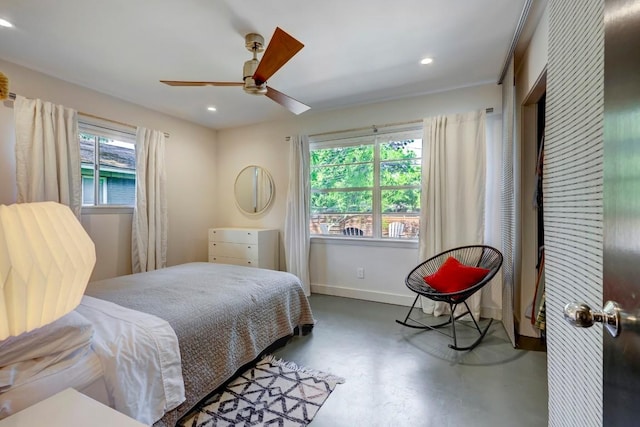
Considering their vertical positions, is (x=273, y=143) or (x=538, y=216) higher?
(x=273, y=143)

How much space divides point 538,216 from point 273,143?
3.27 meters

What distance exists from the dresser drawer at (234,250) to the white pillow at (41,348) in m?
2.57

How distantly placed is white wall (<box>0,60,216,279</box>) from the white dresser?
0.39 metres

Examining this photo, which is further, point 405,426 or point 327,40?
point 327,40

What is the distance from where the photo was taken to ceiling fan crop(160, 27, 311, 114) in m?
1.64

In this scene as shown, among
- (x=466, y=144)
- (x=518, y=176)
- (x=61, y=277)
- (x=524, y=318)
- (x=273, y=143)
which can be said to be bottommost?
(x=524, y=318)

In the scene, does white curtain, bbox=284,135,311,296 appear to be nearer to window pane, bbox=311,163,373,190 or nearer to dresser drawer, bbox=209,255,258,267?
window pane, bbox=311,163,373,190

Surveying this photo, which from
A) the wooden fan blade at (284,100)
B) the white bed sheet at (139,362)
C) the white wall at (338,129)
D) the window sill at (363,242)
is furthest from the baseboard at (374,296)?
the white bed sheet at (139,362)

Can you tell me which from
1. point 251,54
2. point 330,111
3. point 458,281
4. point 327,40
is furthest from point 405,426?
point 330,111

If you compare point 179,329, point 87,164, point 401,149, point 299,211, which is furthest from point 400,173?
point 87,164

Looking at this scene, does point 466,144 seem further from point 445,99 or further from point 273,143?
point 273,143

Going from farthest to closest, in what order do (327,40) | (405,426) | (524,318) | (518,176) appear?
(524,318) < (518,176) < (327,40) < (405,426)

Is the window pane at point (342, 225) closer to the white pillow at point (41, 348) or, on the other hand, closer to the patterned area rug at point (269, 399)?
the patterned area rug at point (269, 399)

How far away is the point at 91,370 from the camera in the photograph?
3.96 feet
